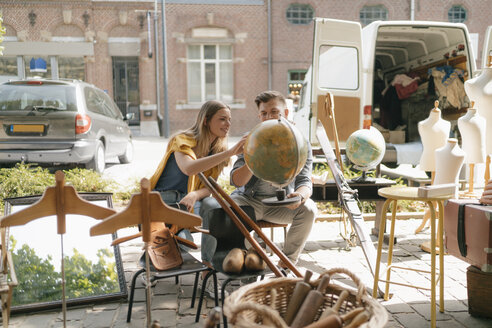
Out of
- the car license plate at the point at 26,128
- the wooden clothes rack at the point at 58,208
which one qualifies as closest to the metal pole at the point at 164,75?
the car license plate at the point at 26,128

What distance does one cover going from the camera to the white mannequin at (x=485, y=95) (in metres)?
3.94

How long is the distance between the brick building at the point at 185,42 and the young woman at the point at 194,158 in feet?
47.8

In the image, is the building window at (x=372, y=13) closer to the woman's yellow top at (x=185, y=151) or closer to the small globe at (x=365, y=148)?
the small globe at (x=365, y=148)

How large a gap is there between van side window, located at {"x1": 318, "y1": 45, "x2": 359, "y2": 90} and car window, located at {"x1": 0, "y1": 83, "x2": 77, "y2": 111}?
3.86m

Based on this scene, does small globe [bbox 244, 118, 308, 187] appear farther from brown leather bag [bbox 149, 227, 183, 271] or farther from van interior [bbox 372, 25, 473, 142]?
van interior [bbox 372, 25, 473, 142]

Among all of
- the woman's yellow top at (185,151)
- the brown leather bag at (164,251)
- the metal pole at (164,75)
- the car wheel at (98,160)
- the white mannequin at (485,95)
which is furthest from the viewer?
the metal pole at (164,75)

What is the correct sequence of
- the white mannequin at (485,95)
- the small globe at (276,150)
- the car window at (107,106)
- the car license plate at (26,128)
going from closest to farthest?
the small globe at (276,150) < the white mannequin at (485,95) < the car license plate at (26,128) < the car window at (107,106)

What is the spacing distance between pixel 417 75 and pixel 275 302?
26.1 feet

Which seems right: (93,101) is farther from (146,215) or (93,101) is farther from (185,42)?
(185,42)

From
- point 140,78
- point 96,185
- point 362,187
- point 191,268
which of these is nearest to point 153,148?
point 140,78

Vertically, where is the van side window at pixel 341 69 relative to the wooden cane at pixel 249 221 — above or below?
above

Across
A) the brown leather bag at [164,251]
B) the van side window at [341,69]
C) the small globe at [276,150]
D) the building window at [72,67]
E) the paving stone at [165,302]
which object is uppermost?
the building window at [72,67]

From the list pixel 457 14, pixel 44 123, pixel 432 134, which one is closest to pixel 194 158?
pixel 432 134

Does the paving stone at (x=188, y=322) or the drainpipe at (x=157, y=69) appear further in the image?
the drainpipe at (x=157, y=69)
